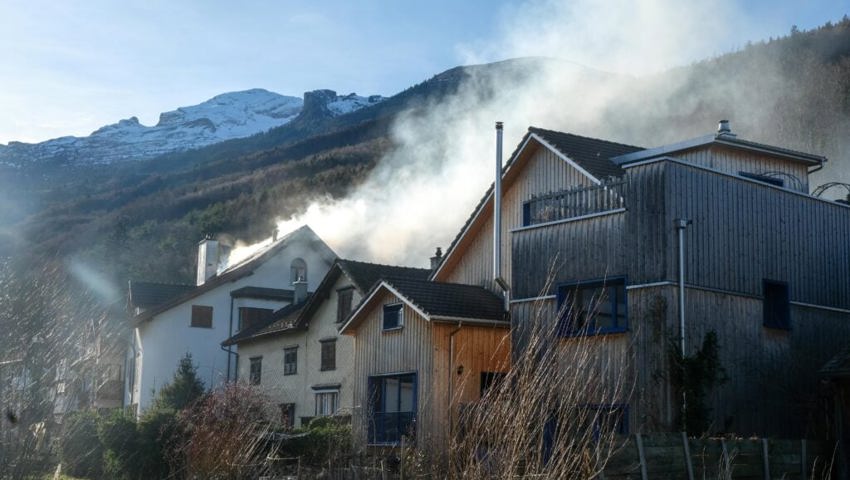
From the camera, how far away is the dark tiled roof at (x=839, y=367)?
21.4m

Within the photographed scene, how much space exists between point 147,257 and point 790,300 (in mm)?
65427

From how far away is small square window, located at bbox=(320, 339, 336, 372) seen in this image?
123 ft

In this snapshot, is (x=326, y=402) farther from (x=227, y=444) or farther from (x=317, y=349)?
(x=227, y=444)

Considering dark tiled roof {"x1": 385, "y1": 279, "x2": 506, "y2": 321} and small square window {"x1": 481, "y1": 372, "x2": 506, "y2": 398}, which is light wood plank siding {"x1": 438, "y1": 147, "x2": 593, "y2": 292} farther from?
small square window {"x1": 481, "y1": 372, "x2": 506, "y2": 398}

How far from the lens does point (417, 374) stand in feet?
92.5

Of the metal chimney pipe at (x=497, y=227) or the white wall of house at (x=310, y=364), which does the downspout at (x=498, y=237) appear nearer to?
the metal chimney pipe at (x=497, y=227)

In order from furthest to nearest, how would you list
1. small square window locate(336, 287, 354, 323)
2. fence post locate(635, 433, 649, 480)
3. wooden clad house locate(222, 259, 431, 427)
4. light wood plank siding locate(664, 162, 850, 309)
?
small square window locate(336, 287, 354, 323), wooden clad house locate(222, 259, 431, 427), light wood plank siding locate(664, 162, 850, 309), fence post locate(635, 433, 649, 480)

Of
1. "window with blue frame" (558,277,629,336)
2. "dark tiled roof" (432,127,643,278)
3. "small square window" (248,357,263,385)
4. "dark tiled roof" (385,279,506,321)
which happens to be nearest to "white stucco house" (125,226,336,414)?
"small square window" (248,357,263,385)

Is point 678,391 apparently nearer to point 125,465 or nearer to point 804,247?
point 804,247

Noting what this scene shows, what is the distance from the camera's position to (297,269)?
49.8 meters

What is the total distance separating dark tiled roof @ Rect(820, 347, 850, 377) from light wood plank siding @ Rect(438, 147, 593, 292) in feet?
26.0

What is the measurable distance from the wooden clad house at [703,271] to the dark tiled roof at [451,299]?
7.20ft

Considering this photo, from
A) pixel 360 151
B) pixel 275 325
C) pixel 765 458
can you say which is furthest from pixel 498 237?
pixel 360 151

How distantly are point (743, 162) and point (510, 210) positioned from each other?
6707 millimetres
